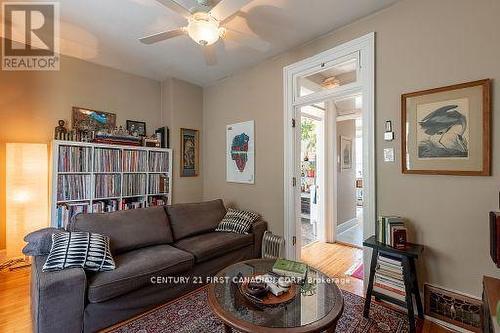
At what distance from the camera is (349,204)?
15.8 ft

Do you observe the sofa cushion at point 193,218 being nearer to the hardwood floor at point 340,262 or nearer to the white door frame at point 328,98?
the white door frame at point 328,98

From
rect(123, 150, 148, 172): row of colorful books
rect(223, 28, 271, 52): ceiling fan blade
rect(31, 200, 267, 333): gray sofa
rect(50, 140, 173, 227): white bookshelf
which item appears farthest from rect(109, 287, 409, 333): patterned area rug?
rect(223, 28, 271, 52): ceiling fan blade

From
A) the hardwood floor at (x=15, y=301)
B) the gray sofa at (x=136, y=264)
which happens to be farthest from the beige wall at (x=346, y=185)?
the hardwood floor at (x=15, y=301)

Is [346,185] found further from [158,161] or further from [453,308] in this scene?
[158,161]

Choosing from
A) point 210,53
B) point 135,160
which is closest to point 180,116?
point 135,160

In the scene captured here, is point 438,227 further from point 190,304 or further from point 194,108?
point 194,108

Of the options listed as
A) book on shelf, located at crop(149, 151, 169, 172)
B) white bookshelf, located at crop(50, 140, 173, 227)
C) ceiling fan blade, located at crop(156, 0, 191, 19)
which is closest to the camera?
ceiling fan blade, located at crop(156, 0, 191, 19)

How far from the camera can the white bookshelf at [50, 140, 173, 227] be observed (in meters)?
2.73

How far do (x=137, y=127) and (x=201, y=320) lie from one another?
2916 mm

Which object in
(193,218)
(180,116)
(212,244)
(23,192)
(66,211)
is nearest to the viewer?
(212,244)

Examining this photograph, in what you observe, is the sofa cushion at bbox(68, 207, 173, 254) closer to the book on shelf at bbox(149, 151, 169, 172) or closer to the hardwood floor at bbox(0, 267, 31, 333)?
the hardwood floor at bbox(0, 267, 31, 333)

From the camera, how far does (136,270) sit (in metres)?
1.91

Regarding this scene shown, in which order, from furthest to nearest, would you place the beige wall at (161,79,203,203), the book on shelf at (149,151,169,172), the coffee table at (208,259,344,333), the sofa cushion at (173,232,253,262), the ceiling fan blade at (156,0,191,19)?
1. the beige wall at (161,79,203,203)
2. the book on shelf at (149,151,169,172)
3. the sofa cushion at (173,232,253,262)
4. the ceiling fan blade at (156,0,191,19)
5. the coffee table at (208,259,344,333)

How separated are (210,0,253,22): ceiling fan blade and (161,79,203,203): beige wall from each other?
2311 mm
